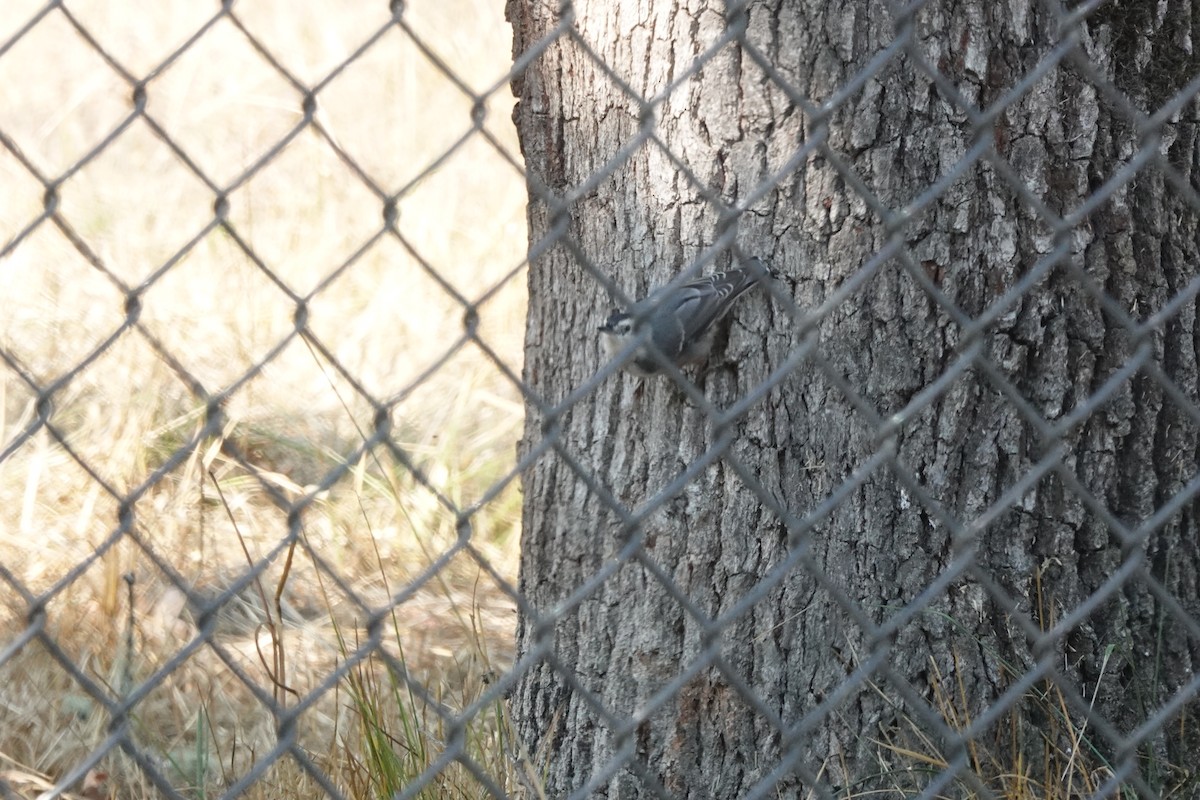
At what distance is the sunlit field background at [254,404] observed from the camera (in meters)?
2.66

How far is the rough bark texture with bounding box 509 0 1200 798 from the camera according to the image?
2064 mm

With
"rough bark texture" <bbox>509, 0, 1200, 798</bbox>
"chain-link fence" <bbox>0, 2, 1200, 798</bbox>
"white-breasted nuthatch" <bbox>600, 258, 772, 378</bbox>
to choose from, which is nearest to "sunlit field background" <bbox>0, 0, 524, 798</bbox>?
"chain-link fence" <bbox>0, 2, 1200, 798</bbox>

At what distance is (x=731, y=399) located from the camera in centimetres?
226

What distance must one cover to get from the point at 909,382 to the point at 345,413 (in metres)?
2.92

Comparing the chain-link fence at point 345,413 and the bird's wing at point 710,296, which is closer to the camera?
the chain-link fence at point 345,413

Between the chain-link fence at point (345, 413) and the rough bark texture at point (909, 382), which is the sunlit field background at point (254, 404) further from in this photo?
the rough bark texture at point (909, 382)

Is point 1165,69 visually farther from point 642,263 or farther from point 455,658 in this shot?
point 455,658

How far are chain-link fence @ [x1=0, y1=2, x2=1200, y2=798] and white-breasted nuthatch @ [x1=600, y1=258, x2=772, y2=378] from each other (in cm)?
10

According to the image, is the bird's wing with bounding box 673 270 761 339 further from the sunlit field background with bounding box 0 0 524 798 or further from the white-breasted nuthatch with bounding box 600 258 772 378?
the sunlit field background with bounding box 0 0 524 798

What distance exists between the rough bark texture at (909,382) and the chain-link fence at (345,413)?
0.9 inches

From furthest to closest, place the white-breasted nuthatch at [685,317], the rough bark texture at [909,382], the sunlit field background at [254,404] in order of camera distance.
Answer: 1. the sunlit field background at [254,404]
2. the rough bark texture at [909,382]
3. the white-breasted nuthatch at [685,317]

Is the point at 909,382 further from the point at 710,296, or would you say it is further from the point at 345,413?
the point at 345,413

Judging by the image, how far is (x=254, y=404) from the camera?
4398mm

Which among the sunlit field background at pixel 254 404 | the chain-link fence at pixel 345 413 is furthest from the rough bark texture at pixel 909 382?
the sunlit field background at pixel 254 404
